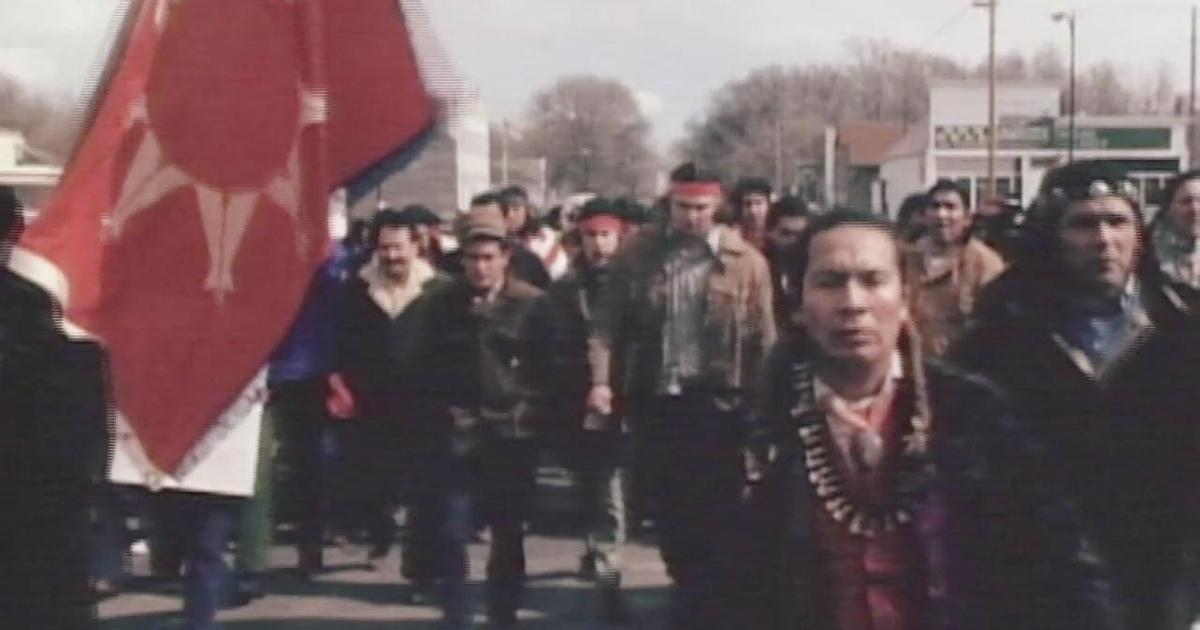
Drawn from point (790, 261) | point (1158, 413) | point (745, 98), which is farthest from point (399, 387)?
point (1158, 413)

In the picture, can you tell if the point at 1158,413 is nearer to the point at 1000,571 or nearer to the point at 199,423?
the point at 1000,571

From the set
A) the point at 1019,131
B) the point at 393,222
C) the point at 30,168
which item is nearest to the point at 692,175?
the point at 393,222

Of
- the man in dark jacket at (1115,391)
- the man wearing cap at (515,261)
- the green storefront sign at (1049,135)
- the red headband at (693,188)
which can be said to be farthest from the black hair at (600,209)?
the green storefront sign at (1049,135)

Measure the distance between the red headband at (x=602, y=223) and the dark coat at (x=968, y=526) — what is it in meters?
3.73

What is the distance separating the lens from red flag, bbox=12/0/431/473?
3625 mm

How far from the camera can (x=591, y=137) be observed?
213 inches

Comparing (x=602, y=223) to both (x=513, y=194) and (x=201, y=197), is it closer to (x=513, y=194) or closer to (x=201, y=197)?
(x=201, y=197)

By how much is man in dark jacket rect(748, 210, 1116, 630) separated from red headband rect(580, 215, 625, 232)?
3746 mm

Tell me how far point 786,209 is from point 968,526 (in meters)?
4.10

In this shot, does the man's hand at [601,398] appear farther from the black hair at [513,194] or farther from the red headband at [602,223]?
the black hair at [513,194]

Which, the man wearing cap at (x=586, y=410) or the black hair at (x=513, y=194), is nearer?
the man wearing cap at (x=586, y=410)

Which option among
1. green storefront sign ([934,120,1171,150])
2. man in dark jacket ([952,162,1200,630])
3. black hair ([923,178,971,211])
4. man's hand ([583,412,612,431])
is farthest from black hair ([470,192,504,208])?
green storefront sign ([934,120,1171,150])

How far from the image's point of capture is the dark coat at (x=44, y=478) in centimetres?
245

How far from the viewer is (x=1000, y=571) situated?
229 centimetres
